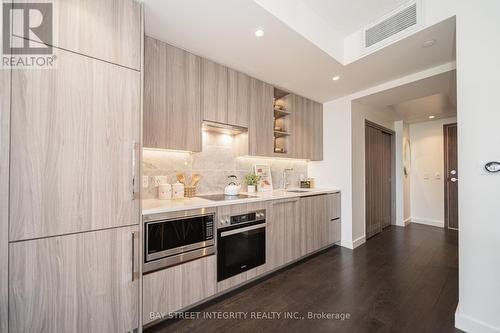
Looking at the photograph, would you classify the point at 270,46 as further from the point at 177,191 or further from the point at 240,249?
the point at 240,249

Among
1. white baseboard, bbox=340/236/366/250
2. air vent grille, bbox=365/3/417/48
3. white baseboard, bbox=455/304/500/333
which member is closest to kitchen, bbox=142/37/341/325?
white baseboard, bbox=340/236/366/250

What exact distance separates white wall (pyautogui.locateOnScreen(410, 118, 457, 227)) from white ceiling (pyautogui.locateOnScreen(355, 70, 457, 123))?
30 cm

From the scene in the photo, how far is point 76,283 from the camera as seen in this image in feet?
3.96

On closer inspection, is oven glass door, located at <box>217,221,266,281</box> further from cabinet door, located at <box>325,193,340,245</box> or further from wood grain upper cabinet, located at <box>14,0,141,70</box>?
wood grain upper cabinet, located at <box>14,0,141,70</box>

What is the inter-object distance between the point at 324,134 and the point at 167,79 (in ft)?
8.92

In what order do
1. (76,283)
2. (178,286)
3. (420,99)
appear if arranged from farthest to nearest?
(420,99), (178,286), (76,283)

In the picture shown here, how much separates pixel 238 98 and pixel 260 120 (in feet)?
1.38

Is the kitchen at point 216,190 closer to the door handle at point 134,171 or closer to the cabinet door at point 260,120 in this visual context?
the cabinet door at point 260,120

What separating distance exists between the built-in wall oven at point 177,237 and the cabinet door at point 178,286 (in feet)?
0.20

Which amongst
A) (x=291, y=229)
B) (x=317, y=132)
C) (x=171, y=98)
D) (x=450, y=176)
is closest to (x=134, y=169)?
(x=171, y=98)

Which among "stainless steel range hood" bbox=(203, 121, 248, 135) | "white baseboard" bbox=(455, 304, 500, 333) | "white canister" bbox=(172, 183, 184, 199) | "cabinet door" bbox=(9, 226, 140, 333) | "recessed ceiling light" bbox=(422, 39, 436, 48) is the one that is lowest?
"white baseboard" bbox=(455, 304, 500, 333)

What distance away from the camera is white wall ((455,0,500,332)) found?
1.40m

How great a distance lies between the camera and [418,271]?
2436 mm

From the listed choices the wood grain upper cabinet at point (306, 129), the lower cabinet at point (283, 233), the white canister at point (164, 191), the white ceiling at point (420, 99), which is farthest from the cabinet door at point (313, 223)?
the white ceiling at point (420, 99)
